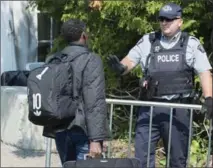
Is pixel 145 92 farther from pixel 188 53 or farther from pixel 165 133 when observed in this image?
pixel 188 53

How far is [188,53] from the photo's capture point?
4500mm

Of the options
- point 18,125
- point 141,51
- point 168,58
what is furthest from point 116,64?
point 18,125

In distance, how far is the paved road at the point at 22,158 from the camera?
6688 millimetres

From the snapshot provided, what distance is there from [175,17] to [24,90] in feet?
11.7

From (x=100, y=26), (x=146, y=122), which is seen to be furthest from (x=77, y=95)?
(x=100, y=26)

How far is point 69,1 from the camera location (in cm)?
702

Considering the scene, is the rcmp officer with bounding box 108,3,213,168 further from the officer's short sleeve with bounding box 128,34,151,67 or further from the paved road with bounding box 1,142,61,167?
the paved road with bounding box 1,142,61,167

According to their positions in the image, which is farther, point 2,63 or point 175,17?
point 2,63

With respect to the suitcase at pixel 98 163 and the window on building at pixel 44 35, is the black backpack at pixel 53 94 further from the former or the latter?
the window on building at pixel 44 35

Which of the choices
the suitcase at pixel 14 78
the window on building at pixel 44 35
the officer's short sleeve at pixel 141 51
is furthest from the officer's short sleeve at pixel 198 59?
the window on building at pixel 44 35

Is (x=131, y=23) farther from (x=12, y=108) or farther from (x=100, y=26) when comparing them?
(x=12, y=108)

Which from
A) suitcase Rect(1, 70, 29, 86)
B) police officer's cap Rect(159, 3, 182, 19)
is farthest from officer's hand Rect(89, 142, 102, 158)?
suitcase Rect(1, 70, 29, 86)

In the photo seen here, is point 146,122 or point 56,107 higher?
point 56,107

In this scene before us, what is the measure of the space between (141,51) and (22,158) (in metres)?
2.79
